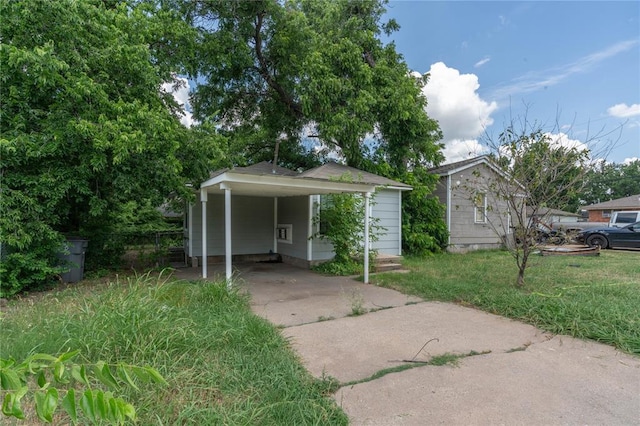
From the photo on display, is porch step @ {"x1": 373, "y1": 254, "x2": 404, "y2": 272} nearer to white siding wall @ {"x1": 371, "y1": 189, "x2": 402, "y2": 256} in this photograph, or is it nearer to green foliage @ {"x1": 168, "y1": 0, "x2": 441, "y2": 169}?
white siding wall @ {"x1": 371, "y1": 189, "x2": 402, "y2": 256}

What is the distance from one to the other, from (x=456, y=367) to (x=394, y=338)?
0.83 meters

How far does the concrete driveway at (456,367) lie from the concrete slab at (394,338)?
11 mm

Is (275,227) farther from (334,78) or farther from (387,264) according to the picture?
(334,78)

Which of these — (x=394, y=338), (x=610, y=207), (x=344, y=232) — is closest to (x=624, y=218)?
(x=610, y=207)

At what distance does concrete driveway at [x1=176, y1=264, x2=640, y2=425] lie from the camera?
7.86 ft

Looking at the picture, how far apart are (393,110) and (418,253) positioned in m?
4.67

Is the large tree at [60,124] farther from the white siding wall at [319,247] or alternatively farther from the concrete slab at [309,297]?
the white siding wall at [319,247]

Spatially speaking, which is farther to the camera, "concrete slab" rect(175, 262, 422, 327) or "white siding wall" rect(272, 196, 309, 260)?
"white siding wall" rect(272, 196, 309, 260)

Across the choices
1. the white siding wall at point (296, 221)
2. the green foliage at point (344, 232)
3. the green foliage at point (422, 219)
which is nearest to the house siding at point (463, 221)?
the green foliage at point (422, 219)

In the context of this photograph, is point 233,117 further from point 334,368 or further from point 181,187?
point 334,368

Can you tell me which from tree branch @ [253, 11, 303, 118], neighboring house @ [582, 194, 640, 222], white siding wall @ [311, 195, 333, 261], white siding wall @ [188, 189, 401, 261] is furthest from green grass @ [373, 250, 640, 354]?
neighboring house @ [582, 194, 640, 222]

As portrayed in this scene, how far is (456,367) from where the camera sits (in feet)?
10.1

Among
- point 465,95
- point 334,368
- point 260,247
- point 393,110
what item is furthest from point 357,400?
point 465,95

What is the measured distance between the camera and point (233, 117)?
14242 mm
